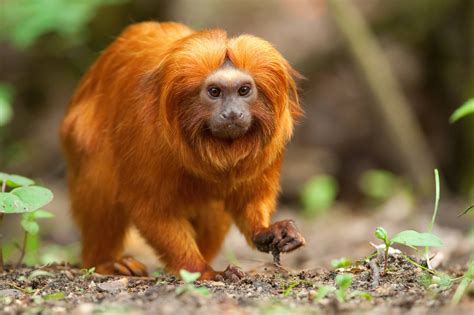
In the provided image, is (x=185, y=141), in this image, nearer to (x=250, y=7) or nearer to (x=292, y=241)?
(x=292, y=241)

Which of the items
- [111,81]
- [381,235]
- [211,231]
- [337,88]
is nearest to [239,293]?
[381,235]

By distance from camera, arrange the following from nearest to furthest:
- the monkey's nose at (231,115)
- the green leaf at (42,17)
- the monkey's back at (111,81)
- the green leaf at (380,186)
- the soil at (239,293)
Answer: the soil at (239,293) → the monkey's nose at (231,115) → the monkey's back at (111,81) → the green leaf at (42,17) → the green leaf at (380,186)

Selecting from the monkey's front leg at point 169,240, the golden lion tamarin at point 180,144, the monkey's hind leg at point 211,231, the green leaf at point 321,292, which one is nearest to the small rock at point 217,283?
the golden lion tamarin at point 180,144

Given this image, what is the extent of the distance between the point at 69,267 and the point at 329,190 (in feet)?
15.5

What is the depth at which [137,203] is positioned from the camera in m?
6.05

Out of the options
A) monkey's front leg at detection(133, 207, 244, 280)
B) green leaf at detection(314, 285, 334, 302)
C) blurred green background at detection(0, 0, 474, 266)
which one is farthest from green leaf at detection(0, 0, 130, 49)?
green leaf at detection(314, 285, 334, 302)

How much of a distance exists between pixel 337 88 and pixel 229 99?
30.8 ft

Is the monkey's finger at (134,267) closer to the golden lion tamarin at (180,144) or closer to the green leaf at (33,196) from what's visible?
the golden lion tamarin at (180,144)

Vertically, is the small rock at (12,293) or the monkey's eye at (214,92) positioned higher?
the monkey's eye at (214,92)

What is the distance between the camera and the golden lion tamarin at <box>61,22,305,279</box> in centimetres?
560

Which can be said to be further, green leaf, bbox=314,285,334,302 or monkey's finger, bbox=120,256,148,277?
monkey's finger, bbox=120,256,148,277

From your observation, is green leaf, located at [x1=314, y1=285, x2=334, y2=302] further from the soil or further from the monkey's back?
the monkey's back

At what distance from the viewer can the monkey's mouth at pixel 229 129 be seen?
5484 mm

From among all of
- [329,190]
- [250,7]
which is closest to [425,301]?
[329,190]
